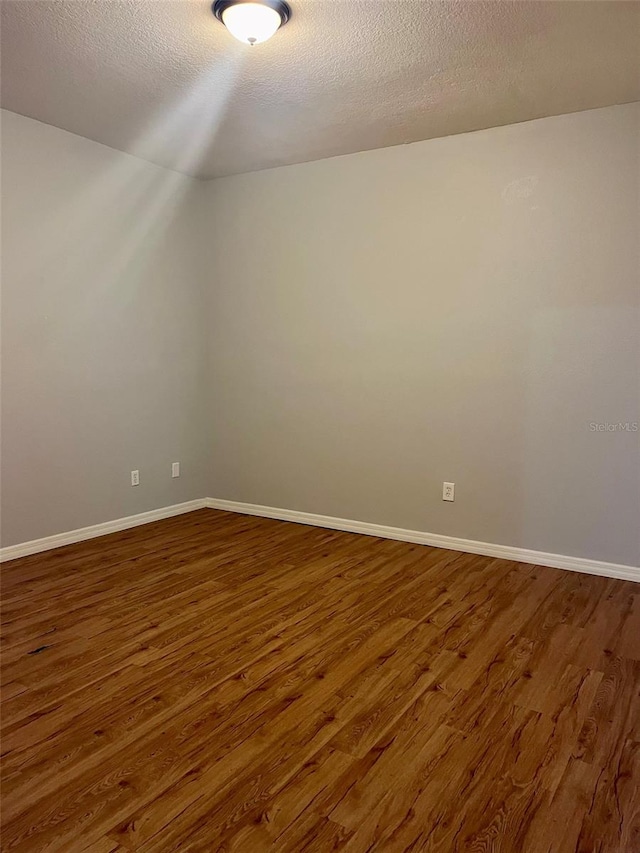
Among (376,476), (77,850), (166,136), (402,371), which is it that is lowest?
(77,850)

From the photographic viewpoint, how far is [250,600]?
9.77ft

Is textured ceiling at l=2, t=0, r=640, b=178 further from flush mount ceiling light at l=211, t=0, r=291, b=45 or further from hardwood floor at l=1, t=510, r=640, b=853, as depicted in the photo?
hardwood floor at l=1, t=510, r=640, b=853

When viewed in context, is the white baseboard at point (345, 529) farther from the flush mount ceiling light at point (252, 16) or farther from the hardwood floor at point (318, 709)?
the flush mount ceiling light at point (252, 16)

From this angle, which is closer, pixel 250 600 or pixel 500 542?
pixel 250 600

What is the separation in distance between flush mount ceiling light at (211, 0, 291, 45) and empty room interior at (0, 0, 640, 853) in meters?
0.02

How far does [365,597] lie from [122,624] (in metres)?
1.15

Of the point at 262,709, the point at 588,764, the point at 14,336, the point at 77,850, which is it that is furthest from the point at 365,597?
the point at 14,336

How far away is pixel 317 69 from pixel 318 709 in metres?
2.74

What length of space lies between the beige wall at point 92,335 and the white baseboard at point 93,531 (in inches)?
1.8

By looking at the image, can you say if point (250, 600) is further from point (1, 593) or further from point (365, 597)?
point (1, 593)

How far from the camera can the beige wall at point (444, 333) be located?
3309 millimetres

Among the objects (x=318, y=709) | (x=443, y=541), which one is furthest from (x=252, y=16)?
(x=443, y=541)

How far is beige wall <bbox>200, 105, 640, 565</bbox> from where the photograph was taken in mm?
3309

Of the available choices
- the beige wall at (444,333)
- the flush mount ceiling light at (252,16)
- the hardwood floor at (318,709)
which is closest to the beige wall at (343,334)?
the beige wall at (444,333)
